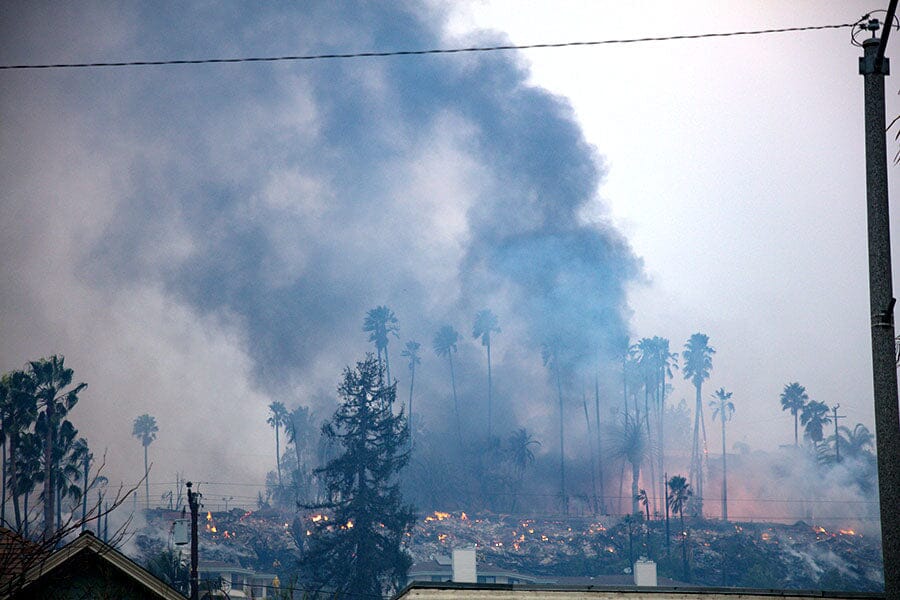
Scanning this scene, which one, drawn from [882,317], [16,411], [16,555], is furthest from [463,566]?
[16,411]

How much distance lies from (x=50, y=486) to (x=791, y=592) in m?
141

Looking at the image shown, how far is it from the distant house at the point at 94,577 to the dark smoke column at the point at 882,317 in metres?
19.5

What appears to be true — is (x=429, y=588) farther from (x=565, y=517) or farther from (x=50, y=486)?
(x=565, y=517)

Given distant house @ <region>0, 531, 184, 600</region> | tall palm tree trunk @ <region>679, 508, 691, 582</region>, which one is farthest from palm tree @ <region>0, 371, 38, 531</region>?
distant house @ <region>0, 531, 184, 600</region>

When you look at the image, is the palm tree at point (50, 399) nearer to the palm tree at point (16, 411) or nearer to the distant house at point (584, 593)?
the palm tree at point (16, 411)

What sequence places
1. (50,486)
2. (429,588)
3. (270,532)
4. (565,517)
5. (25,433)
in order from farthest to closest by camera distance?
(565,517) → (270,532) → (25,433) → (50,486) → (429,588)

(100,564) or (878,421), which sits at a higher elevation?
(878,421)

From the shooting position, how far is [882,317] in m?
8.75

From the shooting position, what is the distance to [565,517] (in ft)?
588

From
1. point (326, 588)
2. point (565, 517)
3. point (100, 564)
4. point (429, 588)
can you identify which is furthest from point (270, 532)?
point (429, 588)

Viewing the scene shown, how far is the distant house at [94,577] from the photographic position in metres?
23.4

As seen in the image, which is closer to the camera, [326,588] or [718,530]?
[326,588]

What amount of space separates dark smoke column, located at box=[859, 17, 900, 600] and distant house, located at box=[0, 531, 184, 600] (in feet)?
64.0

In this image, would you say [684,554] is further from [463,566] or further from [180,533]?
[180,533]
